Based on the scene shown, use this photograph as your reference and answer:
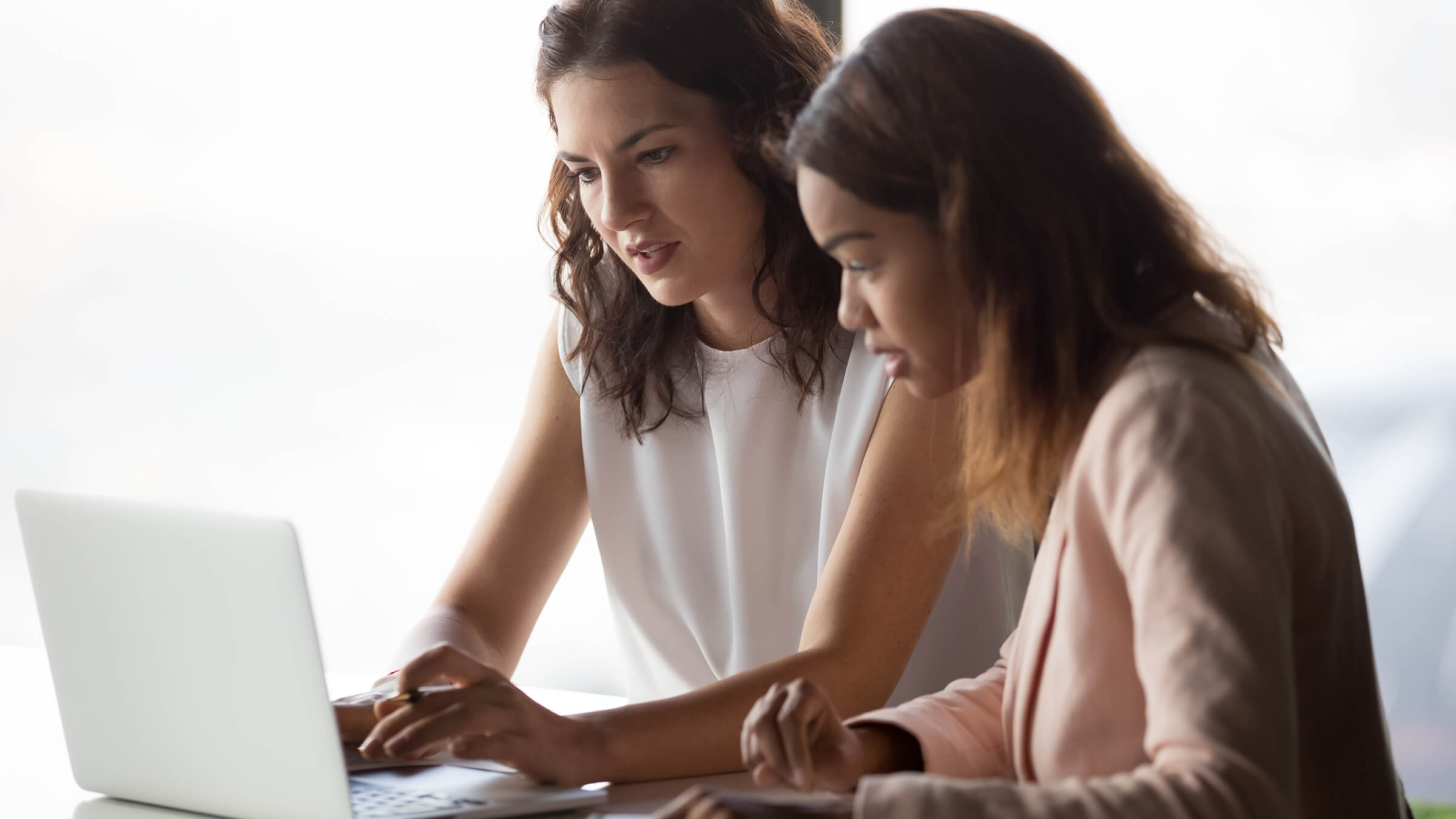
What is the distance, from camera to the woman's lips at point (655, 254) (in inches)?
58.0

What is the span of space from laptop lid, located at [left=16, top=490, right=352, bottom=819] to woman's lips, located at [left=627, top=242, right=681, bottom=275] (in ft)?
2.17

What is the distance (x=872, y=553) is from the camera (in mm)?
1336

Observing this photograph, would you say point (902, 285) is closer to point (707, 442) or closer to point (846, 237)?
point (846, 237)

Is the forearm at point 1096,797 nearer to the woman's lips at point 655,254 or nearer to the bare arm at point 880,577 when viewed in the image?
the bare arm at point 880,577

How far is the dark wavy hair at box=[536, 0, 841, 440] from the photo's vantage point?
1.43 m

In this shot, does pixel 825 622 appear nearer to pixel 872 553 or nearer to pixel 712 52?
pixel 872 553

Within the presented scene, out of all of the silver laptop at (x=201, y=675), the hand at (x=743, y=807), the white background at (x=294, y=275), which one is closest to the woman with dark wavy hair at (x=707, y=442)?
the silver laptop at (x=201, y=675)

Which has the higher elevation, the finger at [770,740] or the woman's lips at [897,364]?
the woman's lips at [897,364]

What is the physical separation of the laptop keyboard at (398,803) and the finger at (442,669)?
0.27 ft

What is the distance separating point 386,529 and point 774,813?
2408mm

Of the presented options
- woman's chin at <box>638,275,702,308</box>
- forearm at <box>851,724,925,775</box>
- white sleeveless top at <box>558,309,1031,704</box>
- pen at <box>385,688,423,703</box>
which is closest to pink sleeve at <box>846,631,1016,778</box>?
forearm at <box>851,724,925,775</box>

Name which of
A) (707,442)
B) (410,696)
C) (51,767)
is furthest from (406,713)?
(707,442)

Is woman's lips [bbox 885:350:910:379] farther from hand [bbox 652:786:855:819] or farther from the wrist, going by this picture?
the wrist

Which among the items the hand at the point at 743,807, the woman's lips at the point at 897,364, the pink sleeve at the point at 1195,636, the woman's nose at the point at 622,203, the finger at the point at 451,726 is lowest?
the finger at the point at 451,726
